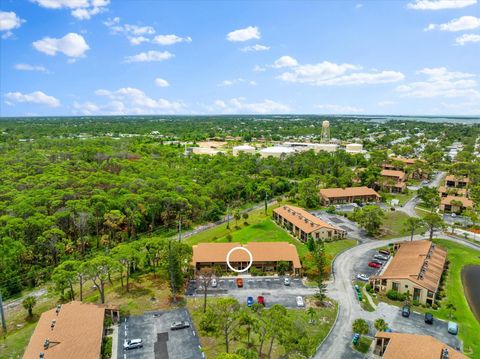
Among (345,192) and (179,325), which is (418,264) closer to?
(179,325)

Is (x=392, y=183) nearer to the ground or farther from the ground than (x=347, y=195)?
farther from the ground

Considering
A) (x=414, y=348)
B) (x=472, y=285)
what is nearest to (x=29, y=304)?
(x=414, y=348)

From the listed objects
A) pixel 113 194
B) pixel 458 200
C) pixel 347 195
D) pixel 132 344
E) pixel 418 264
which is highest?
pixel 113 194

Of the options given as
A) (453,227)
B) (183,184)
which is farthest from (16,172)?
(453,227)

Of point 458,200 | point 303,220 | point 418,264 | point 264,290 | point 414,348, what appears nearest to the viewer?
point 414,348

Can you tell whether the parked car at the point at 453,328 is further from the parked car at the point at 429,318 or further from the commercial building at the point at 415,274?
the commercial building at the point at 415,274

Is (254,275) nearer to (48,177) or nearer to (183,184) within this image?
(183,184)
